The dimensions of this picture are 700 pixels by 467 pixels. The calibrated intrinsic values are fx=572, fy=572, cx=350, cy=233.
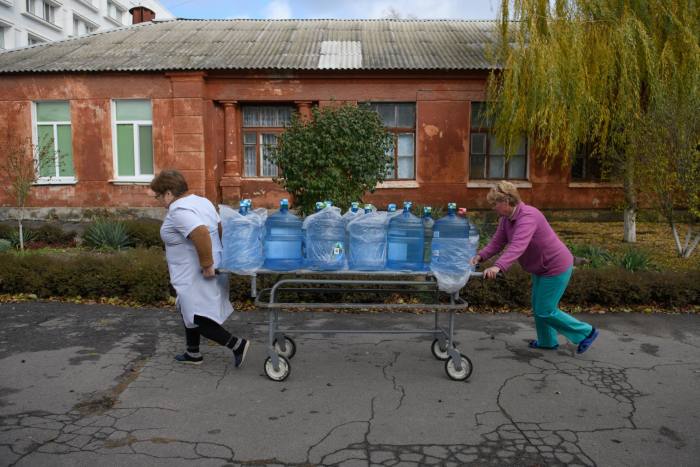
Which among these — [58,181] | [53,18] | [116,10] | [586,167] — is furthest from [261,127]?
[116,10]

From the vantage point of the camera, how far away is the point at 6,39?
108 ft

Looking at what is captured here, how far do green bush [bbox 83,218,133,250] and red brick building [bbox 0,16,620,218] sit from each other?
14.8 ft

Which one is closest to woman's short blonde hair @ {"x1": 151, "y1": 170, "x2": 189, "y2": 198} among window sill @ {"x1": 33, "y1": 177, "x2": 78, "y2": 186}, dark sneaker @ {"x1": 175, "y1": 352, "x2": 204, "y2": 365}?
dark sneaker @ {"x1": 175, "y1": 352, "x2": 204, "y2": 365}

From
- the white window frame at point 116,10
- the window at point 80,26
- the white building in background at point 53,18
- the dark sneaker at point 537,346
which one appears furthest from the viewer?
the white window frame at point 116,10

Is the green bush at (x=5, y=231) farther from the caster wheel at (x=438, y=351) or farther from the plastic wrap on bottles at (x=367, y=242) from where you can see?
the caster wheel at (x=438, y=351)

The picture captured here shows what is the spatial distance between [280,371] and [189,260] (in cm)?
119

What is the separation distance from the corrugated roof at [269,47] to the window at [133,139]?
1.15m

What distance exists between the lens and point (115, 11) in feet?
165

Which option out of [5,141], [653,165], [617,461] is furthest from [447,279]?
[5,141]

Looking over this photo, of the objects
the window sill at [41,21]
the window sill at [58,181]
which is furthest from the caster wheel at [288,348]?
the window sill at [41,21]

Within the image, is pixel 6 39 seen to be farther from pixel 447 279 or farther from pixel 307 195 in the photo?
pixel 447 279

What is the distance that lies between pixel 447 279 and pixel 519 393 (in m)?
1.04

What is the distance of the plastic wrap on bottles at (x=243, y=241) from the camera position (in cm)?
479

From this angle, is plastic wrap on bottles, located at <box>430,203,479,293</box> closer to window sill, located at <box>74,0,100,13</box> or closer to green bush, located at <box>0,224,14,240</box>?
green bush, located at <box>0,224,14,240</box>
